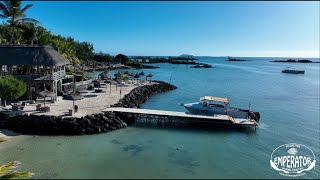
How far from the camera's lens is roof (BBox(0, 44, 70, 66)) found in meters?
31.2

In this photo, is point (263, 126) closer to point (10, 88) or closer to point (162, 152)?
point (162, 152)

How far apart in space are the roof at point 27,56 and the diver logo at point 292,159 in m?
23.6

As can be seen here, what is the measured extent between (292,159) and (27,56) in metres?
27.5

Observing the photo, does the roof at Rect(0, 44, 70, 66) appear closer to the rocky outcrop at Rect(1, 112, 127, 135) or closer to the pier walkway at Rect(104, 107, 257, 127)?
the rocky outcrop at Rect(1, 112, 127, 135)

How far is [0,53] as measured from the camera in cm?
3180

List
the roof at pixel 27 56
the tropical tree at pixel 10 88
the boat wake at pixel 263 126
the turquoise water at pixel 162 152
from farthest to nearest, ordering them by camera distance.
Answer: the roof at pixel 27 56, the boat wake at pixel 263 126, the tropical tree at pixel 10 88, the turquoise water at pixel 162 152

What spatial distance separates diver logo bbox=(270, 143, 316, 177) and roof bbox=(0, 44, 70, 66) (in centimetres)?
2363

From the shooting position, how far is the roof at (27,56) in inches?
1230

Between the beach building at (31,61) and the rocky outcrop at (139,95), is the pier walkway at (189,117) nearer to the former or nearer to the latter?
the rocky outcrop at (139,95)

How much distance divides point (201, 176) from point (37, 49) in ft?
80.0

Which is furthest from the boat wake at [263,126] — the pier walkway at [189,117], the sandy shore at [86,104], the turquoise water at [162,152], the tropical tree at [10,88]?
the tropical tree at [10,88]

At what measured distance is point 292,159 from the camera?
76.3 ft

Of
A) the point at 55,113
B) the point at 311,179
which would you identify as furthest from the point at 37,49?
the point at 311,179

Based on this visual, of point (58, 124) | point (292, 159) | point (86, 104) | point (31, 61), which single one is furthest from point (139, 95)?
point (292, 159)
